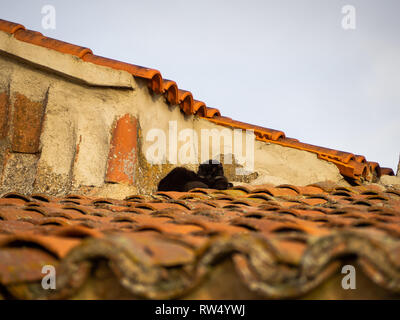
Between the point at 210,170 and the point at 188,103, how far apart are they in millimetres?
964

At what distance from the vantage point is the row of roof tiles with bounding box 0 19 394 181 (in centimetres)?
464

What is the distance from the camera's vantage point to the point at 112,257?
1.22 m

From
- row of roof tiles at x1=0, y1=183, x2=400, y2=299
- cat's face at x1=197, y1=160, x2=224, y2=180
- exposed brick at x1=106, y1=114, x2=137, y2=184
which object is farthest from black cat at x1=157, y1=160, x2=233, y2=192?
row of roof tiles at x1=0, y1=183, x2=400, y2=299

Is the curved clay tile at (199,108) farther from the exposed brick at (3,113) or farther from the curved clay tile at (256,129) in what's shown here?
the exposed brick at (3,113)

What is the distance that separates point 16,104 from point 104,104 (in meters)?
0.93

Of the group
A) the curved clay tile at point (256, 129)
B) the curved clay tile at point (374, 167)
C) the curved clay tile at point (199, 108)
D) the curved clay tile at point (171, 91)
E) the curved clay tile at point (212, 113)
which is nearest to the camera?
the curved clay tile at point (171, 91)

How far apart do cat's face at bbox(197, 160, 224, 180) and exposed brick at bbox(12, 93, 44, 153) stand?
2240mm

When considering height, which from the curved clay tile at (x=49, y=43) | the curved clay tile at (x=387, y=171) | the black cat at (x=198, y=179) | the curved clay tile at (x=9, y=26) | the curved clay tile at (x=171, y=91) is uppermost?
the curved clay tile at (x=9, y=26)

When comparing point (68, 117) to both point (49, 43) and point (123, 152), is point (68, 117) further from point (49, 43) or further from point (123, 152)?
point (49, 43)

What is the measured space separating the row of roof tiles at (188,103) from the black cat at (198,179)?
704mm

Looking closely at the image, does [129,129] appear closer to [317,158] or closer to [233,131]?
[233,131]

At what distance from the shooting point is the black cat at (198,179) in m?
5.41

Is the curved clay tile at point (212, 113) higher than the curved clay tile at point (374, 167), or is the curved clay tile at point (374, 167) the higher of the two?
the curved clay tile at point (212, 113)

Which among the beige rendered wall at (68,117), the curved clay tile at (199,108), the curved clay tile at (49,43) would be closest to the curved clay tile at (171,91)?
the beige rendered wall at (68,117)
